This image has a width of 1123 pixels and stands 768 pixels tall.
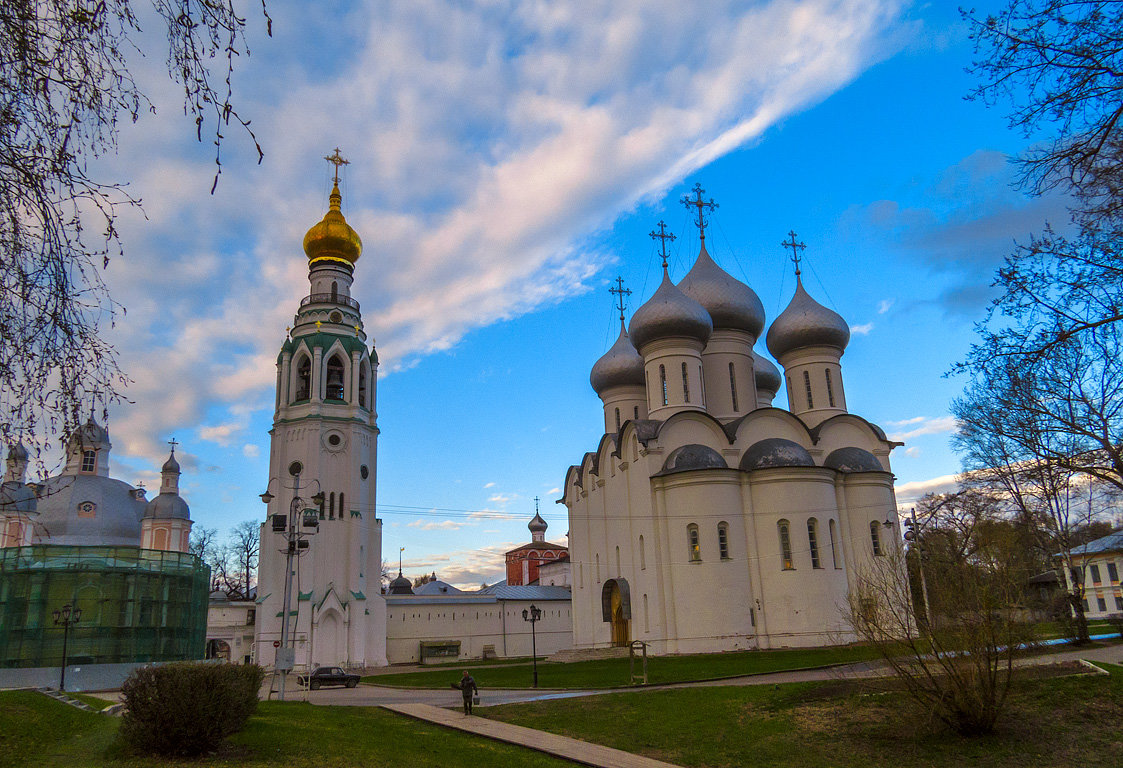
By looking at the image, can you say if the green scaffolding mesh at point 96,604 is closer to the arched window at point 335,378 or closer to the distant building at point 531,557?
the arched window at point 335,378

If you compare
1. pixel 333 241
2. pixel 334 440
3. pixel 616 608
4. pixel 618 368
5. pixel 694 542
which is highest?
pixel 333 241

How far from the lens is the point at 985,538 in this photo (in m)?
13.1

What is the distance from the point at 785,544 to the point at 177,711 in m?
22.8

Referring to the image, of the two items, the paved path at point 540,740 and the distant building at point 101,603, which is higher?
the distant building at point 101,603

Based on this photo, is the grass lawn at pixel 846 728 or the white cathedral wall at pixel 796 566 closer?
the grass lawn at pixel 846 728

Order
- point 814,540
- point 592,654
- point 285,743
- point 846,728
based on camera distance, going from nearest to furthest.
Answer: point 285,743, point 846,728, point 814,540, point 592,654

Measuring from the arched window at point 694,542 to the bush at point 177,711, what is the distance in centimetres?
2018

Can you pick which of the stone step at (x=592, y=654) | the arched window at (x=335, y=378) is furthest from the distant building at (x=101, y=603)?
the stone step at (x=592, y=654)

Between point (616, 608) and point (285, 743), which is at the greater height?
point (616, 608)

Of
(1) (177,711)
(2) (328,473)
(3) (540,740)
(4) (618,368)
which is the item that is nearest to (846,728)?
(3) (540,740)

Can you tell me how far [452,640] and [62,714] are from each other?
31.0 meters

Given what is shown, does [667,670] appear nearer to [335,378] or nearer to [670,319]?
[670,319]

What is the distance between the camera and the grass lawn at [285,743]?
30.0ft

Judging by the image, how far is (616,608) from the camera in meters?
31.9
